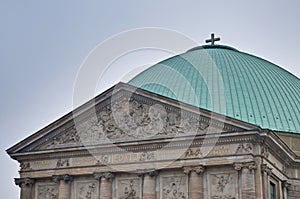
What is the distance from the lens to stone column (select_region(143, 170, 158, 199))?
34.0 meters

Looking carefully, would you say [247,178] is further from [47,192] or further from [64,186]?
[47,192]

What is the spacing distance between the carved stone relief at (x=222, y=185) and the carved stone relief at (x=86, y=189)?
6481 millimetres

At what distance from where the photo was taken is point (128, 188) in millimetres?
34812

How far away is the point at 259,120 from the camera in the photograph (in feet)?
125

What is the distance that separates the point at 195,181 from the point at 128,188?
3888 mm

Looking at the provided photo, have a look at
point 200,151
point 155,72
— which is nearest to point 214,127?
point 200,151

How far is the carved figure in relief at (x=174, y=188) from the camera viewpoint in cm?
3353

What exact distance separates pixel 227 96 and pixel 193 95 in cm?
203

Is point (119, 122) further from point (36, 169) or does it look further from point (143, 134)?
point (36, 169)

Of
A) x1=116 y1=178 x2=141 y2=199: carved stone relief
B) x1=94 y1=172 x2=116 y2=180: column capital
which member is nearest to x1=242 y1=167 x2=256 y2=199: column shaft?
x1=116 y1=178 x2=141 y2=199: carved stone relief

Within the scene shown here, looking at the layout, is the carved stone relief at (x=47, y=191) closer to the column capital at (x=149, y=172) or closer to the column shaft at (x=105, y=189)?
the column shaft at (x=105, y=189)

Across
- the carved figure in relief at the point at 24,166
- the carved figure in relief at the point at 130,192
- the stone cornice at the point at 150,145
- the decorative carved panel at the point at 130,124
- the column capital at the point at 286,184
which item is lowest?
the carved figure in relief at the point at 130,192

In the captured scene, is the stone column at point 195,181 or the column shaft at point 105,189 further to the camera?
the column shaft at point 105,189

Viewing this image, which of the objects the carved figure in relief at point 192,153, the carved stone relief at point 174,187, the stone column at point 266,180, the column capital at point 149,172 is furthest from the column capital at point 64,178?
the stone column at point 266,180
